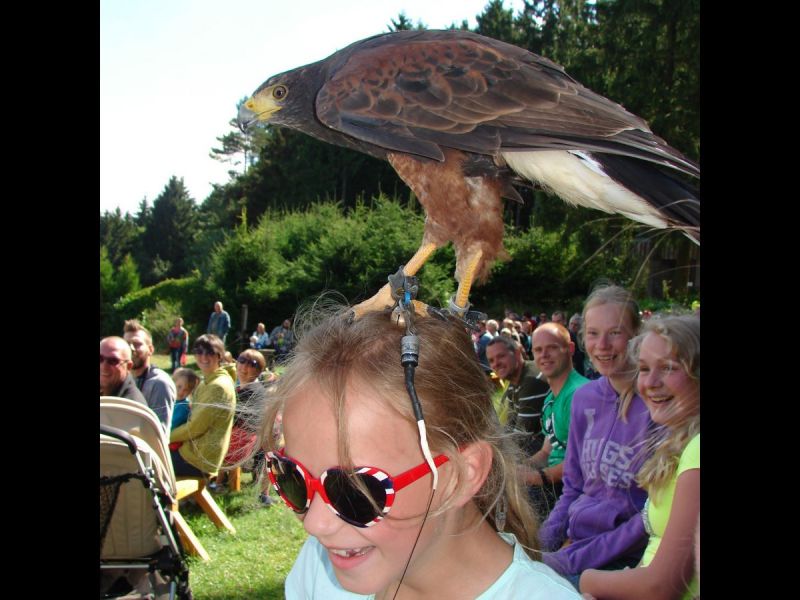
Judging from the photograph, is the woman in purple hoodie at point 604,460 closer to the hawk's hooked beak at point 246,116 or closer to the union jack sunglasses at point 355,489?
the union jack sunglasses at point 355,489

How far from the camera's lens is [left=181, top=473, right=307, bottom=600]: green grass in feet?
12.4

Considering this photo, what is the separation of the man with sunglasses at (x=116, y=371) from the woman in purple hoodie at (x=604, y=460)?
114 inches

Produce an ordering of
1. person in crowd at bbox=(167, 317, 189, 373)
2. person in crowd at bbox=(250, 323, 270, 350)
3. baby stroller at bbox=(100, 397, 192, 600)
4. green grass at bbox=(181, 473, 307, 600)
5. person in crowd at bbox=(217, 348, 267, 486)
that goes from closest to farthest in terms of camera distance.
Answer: person in crowd at bbox=(217, 348, 267, 486), baby stroller at bbox=(100, 397, 192, 600), green grass at bbox=(181, 473, 307, 600), person in crowd at bbox=(167, 317, 189, 373), person in crowd at bbox=(250, 323, 270, 350)

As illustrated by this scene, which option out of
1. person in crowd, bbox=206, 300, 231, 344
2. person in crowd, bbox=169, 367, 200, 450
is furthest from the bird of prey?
person in crowd, bbox=206, 300, 231, 344

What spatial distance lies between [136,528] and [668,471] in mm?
2635

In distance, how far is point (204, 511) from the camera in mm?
4828

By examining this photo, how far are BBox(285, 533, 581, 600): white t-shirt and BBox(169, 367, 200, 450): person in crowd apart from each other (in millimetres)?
4231

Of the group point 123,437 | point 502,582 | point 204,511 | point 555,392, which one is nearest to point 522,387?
point 555,392

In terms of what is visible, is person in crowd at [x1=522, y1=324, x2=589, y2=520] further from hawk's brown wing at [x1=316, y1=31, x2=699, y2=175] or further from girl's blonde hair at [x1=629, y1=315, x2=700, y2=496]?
hawk's brown wing at [x1=316, y1=31, x2=699, y2=175]

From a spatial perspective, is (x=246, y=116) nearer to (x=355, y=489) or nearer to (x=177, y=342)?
(x=355, y=489)

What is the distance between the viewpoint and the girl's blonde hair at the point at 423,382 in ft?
3.17
